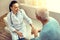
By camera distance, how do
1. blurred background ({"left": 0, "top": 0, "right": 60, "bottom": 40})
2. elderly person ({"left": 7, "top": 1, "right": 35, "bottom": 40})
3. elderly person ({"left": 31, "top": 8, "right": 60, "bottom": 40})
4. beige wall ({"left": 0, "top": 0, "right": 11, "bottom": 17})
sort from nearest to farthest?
elderly person ({"left": 31, "top": 8, "right": 60, "bottom": 40}) → elderly person ({"left": 7, "top": 1, "right": 35, "bottom": 40}) → blurred background ({"left": 0, "top": 0, "right": 60, "bottom": 40}) → beige wall ({"left": 0, "top": 0, "right": 11, "bottom": 17})

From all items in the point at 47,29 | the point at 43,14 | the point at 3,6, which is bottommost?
the point at 3,6

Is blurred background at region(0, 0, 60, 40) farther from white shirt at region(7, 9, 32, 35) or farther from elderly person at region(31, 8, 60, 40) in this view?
elderly person at region(31, 8, 60, 40)

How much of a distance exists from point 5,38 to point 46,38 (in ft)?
5.17

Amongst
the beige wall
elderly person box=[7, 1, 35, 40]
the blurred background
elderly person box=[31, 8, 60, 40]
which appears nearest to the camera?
elderly person box=[31, 8, 60, 40]

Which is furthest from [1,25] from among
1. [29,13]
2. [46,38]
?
[46,38]

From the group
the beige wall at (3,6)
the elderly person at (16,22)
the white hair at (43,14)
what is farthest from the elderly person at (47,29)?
the beige wall at (3,6)

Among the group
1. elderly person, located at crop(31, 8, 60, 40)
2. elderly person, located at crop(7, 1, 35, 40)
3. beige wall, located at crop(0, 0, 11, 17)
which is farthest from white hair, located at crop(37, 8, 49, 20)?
beige wall, located at crop(0, 0, 11, 17)

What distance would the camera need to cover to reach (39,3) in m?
3.48

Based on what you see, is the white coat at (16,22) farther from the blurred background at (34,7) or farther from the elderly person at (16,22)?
the blurred background at (34,7)

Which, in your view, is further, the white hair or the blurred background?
the blurred background

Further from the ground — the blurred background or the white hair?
the white hair

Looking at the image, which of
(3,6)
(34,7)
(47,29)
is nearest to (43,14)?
(47,29)

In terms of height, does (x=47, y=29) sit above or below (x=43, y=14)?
below

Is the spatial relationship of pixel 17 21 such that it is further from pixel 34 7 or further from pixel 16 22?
pixel 34 7
